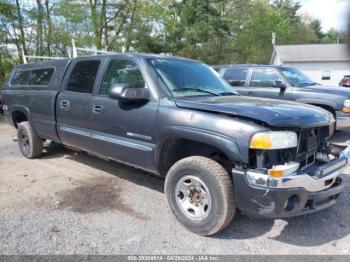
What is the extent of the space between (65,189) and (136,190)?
988 millimetres

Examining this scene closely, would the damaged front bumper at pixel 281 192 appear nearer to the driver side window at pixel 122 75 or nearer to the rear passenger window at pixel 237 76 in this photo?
the driver side window at pixel 122 75

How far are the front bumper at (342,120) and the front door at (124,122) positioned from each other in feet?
17.1

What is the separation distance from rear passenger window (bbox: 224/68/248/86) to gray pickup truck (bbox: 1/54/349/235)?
447 cm

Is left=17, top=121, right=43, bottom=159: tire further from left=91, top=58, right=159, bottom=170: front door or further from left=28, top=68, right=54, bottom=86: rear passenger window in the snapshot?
left=91, top=58, right=159, bottom=170: front door

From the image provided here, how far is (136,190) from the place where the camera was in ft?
15.7

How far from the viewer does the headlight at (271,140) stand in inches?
118

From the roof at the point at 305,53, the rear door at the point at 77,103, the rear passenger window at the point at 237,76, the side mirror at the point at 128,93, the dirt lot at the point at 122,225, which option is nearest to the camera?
the dirt lot at the point at 122,225

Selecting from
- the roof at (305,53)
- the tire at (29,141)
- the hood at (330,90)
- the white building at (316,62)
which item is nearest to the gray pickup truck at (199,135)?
the tire at (29,141)

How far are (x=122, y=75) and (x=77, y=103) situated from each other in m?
0.90

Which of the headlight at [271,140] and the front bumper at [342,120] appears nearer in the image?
the headlight at [271,140]

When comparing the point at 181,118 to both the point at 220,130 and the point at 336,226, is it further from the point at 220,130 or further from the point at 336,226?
the point at 336,226

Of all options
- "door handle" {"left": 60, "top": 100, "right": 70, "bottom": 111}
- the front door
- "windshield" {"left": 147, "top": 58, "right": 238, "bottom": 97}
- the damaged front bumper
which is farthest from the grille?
"door handle" {"left": 60, "top": 100, "right": 70, "bottom": 111}

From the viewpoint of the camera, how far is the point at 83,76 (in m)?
5.09

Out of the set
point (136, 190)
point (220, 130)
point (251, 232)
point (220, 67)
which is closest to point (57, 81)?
point (136, 190)
